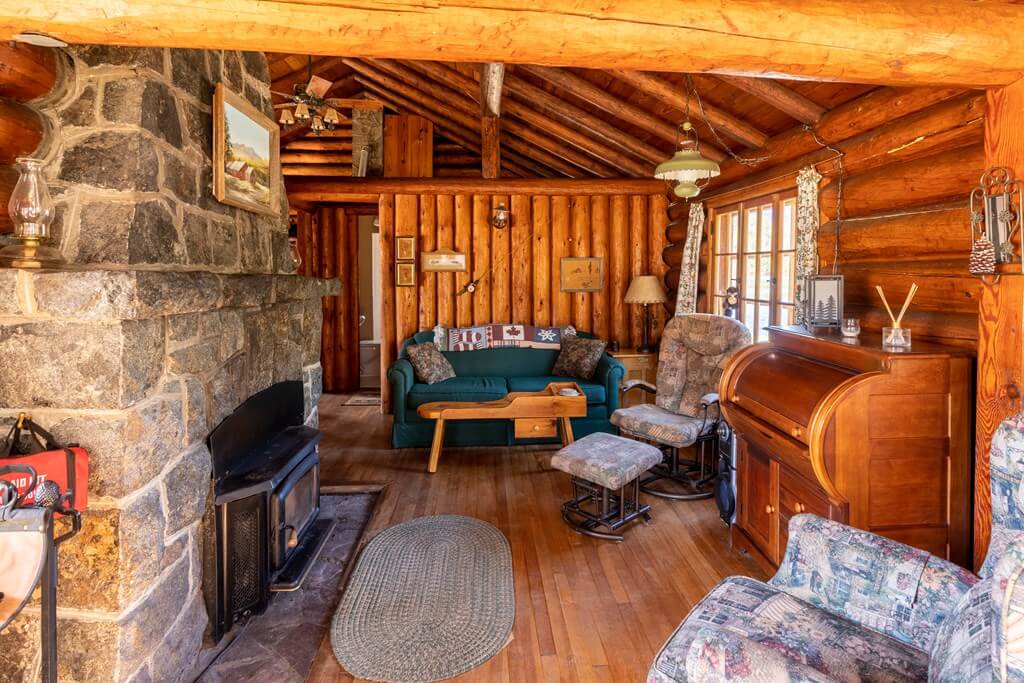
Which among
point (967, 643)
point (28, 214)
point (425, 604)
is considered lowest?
point (425, 604)

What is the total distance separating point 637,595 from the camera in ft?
9.37

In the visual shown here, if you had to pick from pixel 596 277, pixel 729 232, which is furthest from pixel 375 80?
pixel 729 232

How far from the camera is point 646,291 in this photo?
6203 millimetres

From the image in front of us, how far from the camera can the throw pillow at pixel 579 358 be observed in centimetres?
580

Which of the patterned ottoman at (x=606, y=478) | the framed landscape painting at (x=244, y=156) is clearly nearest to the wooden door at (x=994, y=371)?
the patterned ottoman at (x=606, y=478)

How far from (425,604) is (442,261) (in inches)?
176

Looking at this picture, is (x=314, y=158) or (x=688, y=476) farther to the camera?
(x=314, y=158)

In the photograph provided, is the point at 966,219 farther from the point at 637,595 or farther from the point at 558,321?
the point at 558,321

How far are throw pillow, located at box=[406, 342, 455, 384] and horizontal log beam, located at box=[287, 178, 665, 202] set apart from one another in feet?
6.20

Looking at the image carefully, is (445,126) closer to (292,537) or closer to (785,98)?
(785,98)

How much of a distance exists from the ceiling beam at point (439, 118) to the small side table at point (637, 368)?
295cm

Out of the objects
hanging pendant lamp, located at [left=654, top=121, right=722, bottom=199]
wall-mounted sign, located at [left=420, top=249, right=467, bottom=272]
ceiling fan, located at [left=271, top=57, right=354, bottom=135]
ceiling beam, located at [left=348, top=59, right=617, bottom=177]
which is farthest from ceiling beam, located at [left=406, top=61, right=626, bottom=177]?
hanging pendant lamp, located at [left=654, top=121, right=722, bottom=199]

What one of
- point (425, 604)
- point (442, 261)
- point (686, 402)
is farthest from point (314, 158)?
point (425, 604)

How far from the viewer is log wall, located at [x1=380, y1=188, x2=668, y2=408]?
22.0ft
